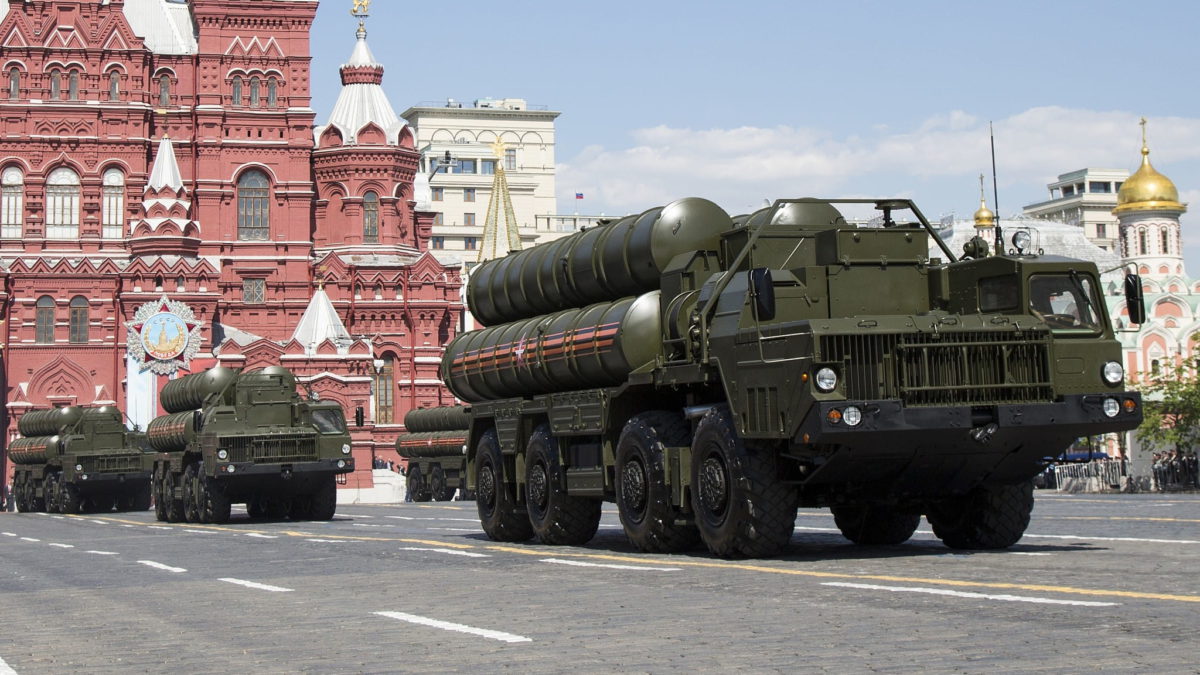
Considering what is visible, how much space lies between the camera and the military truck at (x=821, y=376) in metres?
15.1

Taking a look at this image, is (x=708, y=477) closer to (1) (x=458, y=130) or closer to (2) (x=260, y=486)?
(2) (x=260, y=486)

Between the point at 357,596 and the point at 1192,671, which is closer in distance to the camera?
the point at 1192,671

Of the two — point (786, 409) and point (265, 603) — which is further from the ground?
point (786, 409)

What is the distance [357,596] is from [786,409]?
3.94 m

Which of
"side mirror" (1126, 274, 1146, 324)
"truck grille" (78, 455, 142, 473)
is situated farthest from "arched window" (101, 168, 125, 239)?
"side mirror" (1126, 274, 1146, 324)

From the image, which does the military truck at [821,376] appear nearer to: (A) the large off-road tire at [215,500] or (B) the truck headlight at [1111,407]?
(B) the truck headlight at [1111,407]

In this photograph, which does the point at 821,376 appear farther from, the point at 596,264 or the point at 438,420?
the point at 438,420

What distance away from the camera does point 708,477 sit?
16547 mm

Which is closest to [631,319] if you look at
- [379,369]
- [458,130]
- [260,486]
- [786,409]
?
[786,409]

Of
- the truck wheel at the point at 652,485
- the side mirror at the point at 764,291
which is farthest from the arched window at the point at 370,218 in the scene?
the side mirror at the point at 764,291

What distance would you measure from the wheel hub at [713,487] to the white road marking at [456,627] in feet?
15.3

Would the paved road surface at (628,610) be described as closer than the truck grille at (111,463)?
Yes

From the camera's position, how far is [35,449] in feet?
184

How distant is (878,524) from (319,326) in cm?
6508
